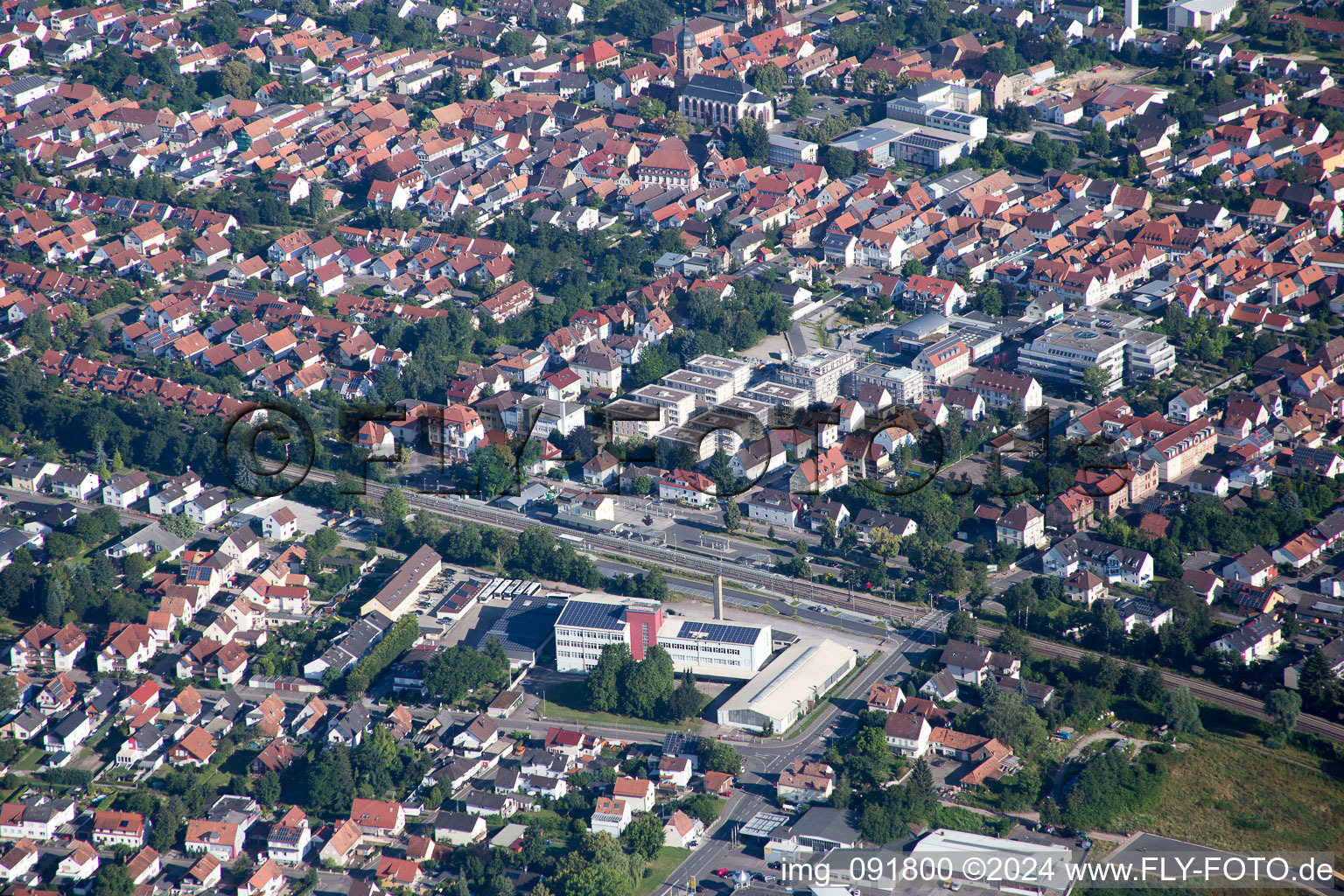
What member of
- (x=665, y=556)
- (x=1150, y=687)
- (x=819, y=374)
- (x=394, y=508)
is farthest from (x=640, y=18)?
(x=1150, y=687)

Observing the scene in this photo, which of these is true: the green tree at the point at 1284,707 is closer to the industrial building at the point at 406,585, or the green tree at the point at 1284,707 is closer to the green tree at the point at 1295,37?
the industrial building at the point at 406,585

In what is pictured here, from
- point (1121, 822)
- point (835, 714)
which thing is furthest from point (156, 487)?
point (1121, 822)

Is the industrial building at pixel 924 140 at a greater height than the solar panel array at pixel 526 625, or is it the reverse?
the industrial building at pixel 924 140

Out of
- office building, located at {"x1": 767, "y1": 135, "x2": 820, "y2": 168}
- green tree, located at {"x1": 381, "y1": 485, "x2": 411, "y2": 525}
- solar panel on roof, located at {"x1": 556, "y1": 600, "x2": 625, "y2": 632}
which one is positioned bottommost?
solar panel on roof, located at {"x1": 556, "y1": 600, "x2": 625, "y2": 632}

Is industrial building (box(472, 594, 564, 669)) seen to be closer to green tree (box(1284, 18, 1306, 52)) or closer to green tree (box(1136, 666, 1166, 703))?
green tree (box(1136, 666, 1166, 703))

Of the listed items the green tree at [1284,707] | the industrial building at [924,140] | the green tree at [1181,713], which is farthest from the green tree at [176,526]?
the industrial building at [924,140]

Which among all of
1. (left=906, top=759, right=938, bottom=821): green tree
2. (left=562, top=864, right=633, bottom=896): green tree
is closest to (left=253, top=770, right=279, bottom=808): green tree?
(left=562, top=864, right=633, bottom=896): green tree

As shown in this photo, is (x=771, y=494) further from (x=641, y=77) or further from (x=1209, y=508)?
(x=641, y=77)

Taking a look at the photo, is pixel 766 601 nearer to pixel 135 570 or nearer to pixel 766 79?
pixel 135 570
